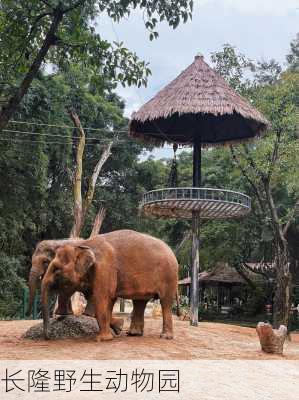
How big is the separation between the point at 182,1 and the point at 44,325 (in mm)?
5500

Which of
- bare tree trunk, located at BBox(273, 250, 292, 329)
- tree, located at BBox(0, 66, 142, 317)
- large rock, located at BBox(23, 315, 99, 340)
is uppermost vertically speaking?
tree, located at BBox(0, 66, 142, 317)

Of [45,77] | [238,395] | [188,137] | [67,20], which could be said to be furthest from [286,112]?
[238,395]

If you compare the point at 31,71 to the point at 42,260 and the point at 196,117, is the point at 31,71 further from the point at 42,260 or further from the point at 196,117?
the point at 196,117

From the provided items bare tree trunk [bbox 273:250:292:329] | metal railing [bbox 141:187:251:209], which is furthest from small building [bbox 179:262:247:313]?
metal railing [bbox 141:187:251:209]

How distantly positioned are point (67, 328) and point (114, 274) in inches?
49.0

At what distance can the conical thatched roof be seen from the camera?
568 inches

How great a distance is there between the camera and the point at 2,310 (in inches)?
747

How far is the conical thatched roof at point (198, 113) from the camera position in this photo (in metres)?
14.4

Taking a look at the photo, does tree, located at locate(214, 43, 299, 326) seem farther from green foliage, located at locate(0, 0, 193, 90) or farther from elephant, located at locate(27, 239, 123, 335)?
green foliage, located at locate(0, 0, 193, 90)

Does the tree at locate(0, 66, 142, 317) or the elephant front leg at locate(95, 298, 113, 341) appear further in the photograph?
the tree at locate(0, 66, 142, 317)

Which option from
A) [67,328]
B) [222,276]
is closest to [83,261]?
[67,328]

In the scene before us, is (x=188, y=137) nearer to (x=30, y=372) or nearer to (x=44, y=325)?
(x=44, y=325)

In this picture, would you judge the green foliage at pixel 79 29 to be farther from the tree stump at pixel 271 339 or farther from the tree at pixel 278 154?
the tree at pixel 278 154

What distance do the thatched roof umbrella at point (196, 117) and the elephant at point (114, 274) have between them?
4863 millimetres
